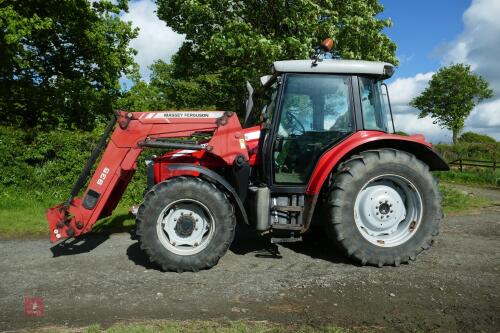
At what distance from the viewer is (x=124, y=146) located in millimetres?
5043

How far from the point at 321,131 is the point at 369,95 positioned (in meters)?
0.76

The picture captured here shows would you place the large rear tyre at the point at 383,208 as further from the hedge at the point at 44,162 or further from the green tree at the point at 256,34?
the green tree at the point at 256,34

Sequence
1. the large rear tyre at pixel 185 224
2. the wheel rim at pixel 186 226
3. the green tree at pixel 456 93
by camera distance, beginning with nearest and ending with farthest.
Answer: the large rear tyre at pixel 185 224, the wheel rim at pixel 186 226, the green tree at pixel 456 93

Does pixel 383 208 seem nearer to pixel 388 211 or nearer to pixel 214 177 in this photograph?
pixel 388 211

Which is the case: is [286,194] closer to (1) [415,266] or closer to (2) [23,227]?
(1) [415,266]

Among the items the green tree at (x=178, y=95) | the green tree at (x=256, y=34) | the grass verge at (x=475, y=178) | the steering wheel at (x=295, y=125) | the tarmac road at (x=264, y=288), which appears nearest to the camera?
the tarmac road at (x=264, y=288)

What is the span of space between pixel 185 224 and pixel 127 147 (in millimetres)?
1166

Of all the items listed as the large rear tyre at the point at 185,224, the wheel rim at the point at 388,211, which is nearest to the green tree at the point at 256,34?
the wheel rim at the point at 388,211

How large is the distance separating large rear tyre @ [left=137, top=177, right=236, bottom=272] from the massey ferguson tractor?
12mm

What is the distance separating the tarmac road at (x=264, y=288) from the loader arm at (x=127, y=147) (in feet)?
1.89

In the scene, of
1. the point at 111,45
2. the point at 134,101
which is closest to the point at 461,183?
the point at 134,101

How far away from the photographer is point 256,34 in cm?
1299
